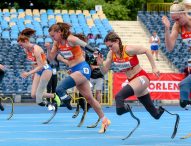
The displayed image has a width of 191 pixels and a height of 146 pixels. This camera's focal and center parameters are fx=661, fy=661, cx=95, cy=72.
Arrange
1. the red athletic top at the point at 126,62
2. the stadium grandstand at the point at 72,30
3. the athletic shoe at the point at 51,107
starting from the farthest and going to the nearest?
the stadium grandstand at the point at 72,30, the athletic shoe at the point at 51,107, the red athletic top at the point at 126,62

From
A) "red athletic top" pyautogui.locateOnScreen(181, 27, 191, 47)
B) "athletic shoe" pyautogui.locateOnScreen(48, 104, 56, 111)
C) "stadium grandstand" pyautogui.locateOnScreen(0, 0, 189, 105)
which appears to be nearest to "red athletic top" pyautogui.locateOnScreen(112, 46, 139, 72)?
"red athletic top" pyautogui.locateOnScreen(181, 27, 191, 47)

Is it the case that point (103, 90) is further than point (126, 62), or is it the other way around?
point (103, 90)

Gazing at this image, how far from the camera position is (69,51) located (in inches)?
512

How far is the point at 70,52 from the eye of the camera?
13016 mm

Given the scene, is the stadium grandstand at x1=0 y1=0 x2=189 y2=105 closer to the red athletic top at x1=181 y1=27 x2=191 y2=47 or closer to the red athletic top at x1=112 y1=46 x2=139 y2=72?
the red athletic top at x1=112 y1=46 x2=139 y2=72

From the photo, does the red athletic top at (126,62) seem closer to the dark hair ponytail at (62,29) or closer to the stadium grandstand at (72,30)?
the dark hair ponytail at (62,29)

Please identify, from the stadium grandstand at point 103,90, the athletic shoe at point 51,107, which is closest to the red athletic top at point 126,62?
the stadium grandstand at point 103,90

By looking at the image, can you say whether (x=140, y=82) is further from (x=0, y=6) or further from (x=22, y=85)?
(x=0, y=6)

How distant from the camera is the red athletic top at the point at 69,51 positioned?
12961 millimetres

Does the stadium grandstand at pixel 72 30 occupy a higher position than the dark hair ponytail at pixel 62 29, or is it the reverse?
the dark hair ponytail at pixel 62 29

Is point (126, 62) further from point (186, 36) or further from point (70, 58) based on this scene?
point (70, 58)

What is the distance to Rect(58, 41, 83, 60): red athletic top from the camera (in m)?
13.0

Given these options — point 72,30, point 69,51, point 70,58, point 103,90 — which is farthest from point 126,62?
point 72,30

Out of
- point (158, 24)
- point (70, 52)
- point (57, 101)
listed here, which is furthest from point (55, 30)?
point (158, 24)
